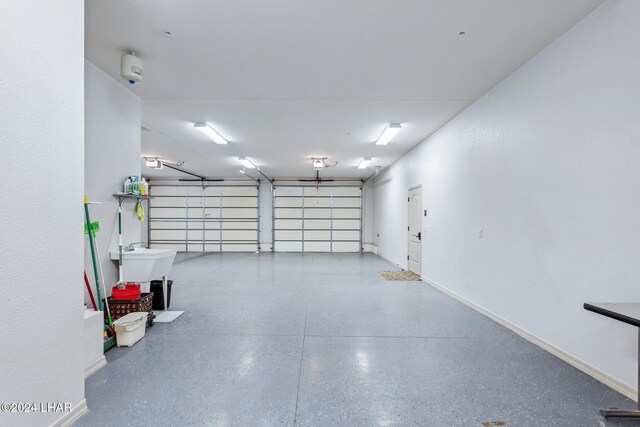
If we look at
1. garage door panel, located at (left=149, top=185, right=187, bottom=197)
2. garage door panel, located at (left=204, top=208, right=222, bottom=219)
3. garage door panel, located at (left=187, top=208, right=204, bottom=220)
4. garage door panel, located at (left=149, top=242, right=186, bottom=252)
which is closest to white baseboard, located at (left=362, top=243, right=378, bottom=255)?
garage door panel, located at (left=204, top=208, right=222, bottom=219)

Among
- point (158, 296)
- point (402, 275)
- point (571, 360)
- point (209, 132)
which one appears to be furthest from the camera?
point (402, 275)

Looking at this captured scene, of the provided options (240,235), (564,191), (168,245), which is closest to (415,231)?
(564,191)

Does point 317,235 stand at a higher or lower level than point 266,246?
higher

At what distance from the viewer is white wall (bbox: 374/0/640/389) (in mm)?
1984

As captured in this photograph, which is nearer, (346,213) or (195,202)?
(195,202)

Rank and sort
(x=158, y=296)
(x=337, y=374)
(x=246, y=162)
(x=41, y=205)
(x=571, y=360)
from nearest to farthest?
(x=41, y=205)
(x=337, y=374)
(x=571, y=360)
(x=158, y=296)
(x=246, y=162)

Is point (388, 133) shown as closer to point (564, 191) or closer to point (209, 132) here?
point (564, 191)

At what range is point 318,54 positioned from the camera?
2.71 metres

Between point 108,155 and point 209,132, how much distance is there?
6.97 feet

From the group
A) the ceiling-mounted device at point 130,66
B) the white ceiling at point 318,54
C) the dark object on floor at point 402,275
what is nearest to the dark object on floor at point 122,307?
the ceiling-mounted device at point 130,66

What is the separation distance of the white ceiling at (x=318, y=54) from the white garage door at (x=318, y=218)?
5.77 m

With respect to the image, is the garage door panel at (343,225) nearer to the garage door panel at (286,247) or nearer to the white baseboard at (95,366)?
the garage door panel at (286,247)

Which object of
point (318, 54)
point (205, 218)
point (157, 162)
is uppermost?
point (318, 54)

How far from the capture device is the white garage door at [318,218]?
10.6 m
